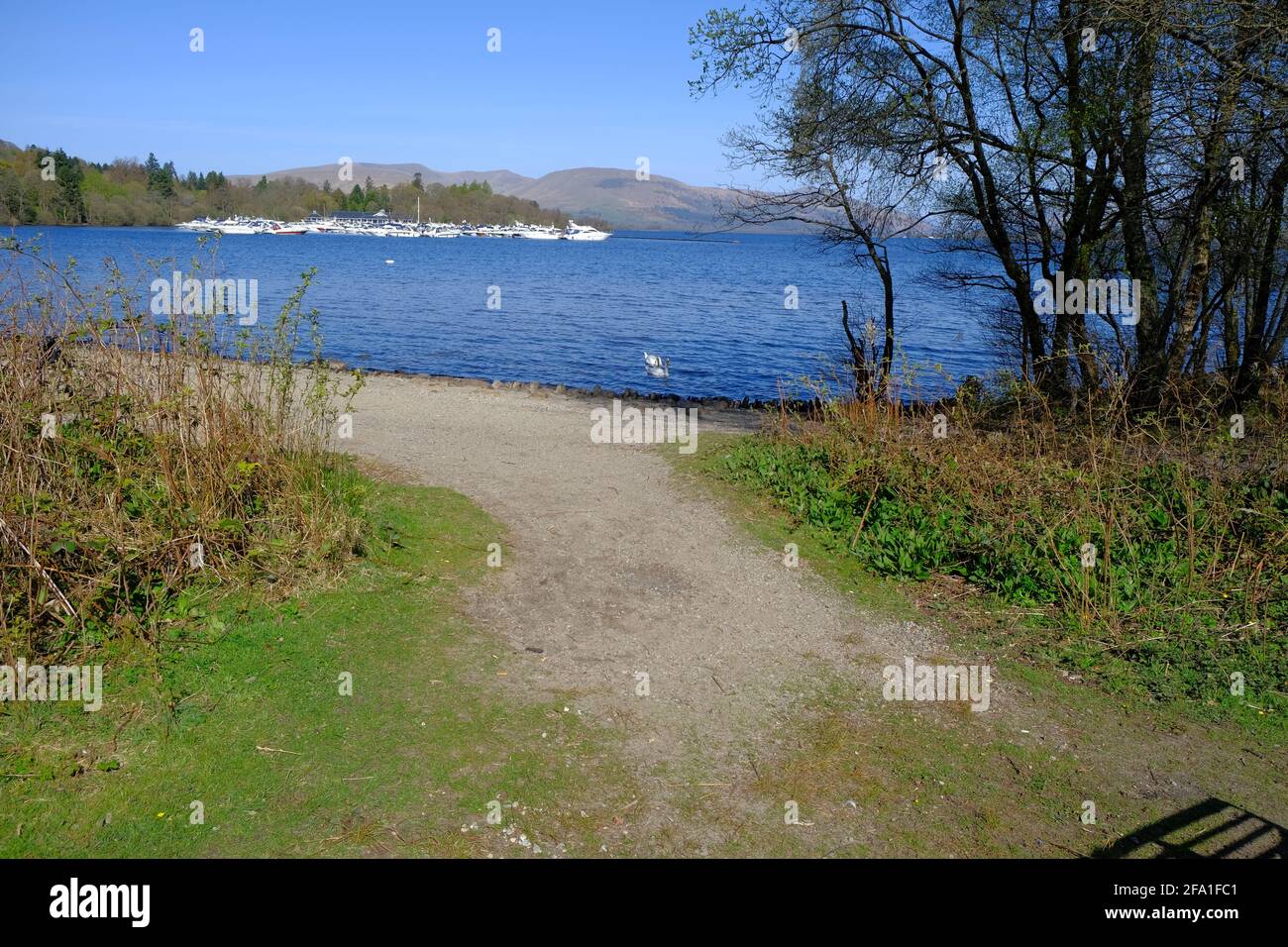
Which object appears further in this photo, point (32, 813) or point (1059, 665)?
point (1059, 665)

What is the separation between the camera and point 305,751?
5027mm

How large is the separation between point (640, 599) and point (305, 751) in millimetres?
3180

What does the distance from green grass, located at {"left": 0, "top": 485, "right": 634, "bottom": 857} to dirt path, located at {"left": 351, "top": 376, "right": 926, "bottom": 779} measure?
0.49 metres

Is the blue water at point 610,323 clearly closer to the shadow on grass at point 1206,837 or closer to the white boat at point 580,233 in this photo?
the shadow on grass at point 1206,837

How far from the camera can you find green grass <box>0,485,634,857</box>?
4.33 metres

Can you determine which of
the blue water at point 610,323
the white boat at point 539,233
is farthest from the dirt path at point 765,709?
the white boat at point 539,233

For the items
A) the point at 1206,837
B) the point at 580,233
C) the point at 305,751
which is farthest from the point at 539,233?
the point at 1206,837

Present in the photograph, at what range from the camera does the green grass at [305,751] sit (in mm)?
4332

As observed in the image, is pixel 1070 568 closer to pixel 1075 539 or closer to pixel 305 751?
pixel 1075 539
